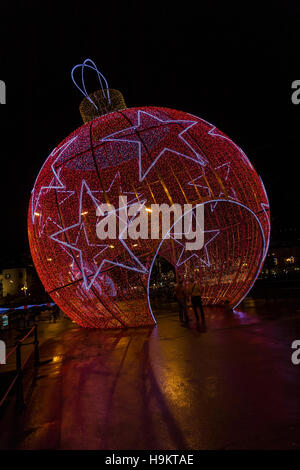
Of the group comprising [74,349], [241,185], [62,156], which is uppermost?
[62,156]

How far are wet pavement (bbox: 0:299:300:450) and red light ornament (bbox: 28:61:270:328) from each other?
1612 millimetres

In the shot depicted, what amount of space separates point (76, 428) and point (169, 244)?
10.2m

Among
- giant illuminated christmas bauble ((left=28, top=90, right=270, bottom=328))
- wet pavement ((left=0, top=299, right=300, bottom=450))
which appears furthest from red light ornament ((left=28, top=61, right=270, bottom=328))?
wet pavement ((left=0, top=299, right=300, bottom=450))

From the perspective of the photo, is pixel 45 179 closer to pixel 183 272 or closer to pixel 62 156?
pixel 62 156

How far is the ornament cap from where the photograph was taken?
990 centimetres

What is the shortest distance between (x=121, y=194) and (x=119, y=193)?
66 millimetres

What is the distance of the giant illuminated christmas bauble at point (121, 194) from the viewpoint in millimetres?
8172

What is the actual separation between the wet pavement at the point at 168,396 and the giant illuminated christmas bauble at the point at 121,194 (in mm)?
1649

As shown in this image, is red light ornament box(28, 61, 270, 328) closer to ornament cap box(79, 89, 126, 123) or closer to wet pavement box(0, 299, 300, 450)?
ornament cap box(79, 89, 126, 123)

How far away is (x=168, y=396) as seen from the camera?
4.00 metres

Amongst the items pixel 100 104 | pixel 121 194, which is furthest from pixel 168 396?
pixel 100 104

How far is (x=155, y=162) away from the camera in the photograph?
26.8 ft

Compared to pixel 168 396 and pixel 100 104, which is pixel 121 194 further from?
pixel 168 396
